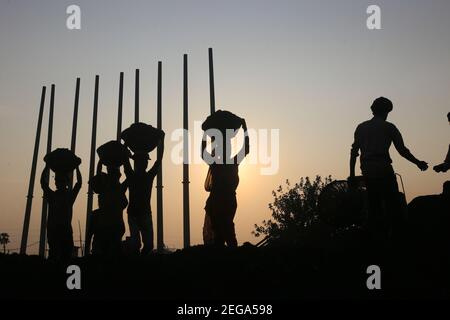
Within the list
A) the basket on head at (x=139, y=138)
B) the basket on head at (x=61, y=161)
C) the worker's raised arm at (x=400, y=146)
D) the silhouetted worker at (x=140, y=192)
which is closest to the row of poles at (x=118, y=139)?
the basket on head at (x=61, y=161)

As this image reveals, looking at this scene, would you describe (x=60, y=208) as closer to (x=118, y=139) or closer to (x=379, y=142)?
(x=379, y=142)

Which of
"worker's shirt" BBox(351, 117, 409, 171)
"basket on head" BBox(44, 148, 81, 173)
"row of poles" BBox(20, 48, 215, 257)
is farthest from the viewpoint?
"row of poles" BBox(20, 48, 215, 257)

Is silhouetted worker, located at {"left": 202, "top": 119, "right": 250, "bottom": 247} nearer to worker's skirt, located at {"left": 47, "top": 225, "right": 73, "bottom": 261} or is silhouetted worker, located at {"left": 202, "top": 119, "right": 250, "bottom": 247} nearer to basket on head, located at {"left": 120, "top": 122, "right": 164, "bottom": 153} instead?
basket on head, located at {"left": 120, "top": 122, "right": 164, "bottom": 153}

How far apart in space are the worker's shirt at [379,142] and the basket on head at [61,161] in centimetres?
460

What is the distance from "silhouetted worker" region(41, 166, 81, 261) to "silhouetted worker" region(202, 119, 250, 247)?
2.21 metres

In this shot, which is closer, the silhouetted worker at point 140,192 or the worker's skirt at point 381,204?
the worker's skirt at point 381,204

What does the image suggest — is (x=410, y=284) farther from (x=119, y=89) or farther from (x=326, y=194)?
(x=119, y=89)

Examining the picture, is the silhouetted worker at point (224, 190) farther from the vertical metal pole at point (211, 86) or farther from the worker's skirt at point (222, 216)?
the vertical metal pole at point (211, 86)

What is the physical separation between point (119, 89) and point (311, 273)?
19897 millimetres

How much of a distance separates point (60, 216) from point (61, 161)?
0.92 m

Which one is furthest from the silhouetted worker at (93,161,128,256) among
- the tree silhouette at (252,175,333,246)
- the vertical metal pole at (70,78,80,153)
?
the tree silhouette at (252,175,333,246)

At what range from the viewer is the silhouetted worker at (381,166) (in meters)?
7.51

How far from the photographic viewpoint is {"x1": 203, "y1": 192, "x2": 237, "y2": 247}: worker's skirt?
802 centimetres
